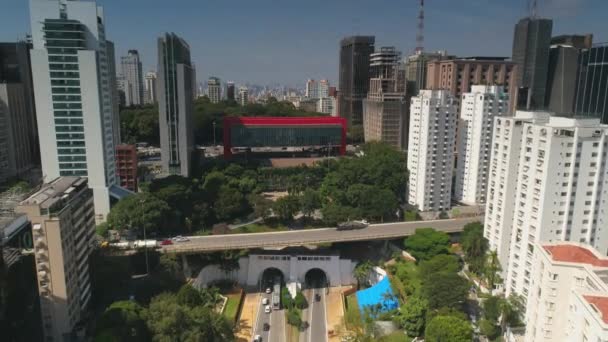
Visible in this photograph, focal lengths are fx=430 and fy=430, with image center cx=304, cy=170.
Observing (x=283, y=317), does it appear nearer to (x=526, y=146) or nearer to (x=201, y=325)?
(x=201, y=325)

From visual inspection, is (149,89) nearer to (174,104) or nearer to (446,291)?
(174,104)

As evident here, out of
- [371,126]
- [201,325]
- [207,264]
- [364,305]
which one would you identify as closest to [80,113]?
[207,264]

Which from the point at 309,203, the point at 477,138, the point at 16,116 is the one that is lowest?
the point at 309,203

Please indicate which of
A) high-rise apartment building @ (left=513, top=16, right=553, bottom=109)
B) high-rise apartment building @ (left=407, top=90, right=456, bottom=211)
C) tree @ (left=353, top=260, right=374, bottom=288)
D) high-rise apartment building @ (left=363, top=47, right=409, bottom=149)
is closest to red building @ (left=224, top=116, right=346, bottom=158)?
high-rise apartment building @ (left=363, top=47, right=409, bottom=149)

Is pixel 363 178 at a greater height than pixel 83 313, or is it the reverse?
pixel 363 178

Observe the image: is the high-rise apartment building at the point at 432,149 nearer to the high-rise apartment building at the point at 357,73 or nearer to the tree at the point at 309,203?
the tree at the point at 309,203

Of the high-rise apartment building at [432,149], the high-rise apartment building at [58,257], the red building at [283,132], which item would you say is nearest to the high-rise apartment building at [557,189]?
the high-rise apartment building at [432,149]

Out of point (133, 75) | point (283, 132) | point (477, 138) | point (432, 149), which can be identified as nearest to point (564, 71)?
point (477, 138)
